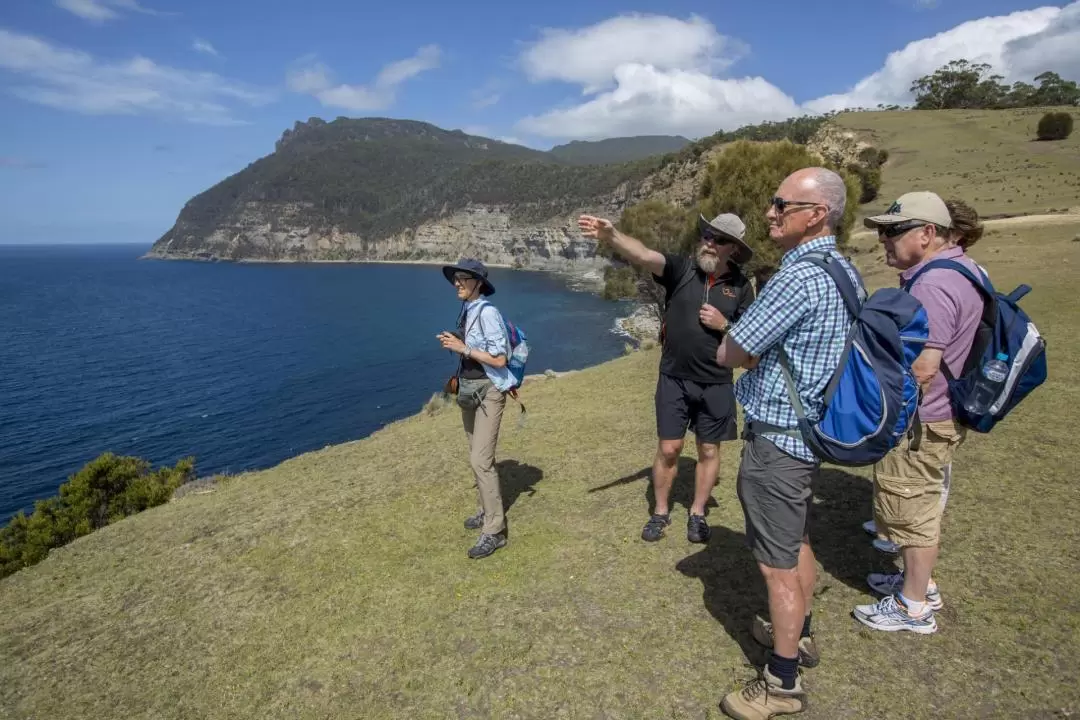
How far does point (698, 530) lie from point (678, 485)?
1.35 m

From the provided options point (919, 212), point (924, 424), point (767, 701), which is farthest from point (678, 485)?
point (919, 212)

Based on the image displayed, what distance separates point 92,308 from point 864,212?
104754mm

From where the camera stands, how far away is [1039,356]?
10.9 feet

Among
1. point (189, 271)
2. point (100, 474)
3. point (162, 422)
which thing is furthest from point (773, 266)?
point (189, 271)

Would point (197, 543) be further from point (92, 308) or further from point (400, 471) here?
point (92, 308)

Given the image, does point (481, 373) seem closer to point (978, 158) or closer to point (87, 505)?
point (87, 505)

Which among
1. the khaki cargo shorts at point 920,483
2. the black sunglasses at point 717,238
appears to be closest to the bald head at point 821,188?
the black sunglasses at point 717,238

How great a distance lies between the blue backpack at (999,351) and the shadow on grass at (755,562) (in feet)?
4.94

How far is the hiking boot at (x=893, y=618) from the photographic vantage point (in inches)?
142

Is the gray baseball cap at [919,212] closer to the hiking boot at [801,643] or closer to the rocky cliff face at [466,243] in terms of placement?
the hiking boot at [801,643]

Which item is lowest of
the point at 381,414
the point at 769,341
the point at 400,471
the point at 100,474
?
the point at 381,414

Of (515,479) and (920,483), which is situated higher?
(920,483)

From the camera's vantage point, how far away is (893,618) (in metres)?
3.69

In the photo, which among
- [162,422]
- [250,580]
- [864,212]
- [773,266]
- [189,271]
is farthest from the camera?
[189,271]
